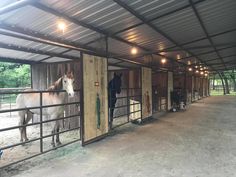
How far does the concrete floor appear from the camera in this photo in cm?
304

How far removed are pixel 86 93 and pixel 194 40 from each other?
179 inches

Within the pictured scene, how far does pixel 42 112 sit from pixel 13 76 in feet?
47.0

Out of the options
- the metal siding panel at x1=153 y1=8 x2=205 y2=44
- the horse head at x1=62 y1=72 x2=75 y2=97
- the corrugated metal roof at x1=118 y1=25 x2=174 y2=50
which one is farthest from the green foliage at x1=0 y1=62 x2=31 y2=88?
the horse head at x1=62 y1=72 x2=75 y2=97

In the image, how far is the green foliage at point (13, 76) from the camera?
55.9ft

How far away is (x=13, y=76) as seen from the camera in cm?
1733

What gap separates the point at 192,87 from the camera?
15258 millimetres

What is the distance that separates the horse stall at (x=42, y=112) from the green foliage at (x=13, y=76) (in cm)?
1137

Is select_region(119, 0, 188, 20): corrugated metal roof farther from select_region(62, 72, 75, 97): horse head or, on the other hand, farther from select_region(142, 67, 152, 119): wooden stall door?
select_region(142, 67, 152, 119): wooden stall door

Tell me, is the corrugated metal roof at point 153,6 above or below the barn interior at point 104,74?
above

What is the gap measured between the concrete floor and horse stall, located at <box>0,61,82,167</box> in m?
0.38

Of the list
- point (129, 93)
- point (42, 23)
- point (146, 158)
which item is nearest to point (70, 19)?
point (42, 23)

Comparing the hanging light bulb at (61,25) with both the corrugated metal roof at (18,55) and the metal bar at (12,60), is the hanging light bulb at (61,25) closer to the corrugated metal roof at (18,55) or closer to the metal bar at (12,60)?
the corrugated metal roof at (18,55)

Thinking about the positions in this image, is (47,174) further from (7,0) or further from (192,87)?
(192,87)

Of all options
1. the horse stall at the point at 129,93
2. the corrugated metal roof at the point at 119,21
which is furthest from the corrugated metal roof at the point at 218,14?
the horse stall at the point at 129,93
